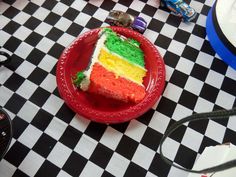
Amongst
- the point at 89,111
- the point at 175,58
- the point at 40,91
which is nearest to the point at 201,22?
the point at 175,58

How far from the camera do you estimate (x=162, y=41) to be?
→ 195 cm

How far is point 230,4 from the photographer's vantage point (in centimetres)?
185

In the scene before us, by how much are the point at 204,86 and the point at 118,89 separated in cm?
57

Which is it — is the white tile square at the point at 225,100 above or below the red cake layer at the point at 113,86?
above

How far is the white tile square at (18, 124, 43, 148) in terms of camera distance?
1.58 metres

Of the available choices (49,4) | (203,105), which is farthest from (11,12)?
(203,105)

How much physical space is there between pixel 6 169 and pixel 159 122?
35.6 inches

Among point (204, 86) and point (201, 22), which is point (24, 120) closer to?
point (204, 86)

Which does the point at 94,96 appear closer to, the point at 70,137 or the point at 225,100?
the point at 70,137

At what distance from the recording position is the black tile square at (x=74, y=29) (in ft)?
6.56

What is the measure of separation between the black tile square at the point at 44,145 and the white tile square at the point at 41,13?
3.08 feet

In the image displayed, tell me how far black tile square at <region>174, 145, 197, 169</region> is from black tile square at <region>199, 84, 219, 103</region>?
367 mm

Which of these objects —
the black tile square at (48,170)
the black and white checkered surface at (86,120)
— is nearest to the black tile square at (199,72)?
the black and white checkered surface at (86,120)

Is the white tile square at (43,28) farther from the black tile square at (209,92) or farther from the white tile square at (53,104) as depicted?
the black tile square at (209,92)
